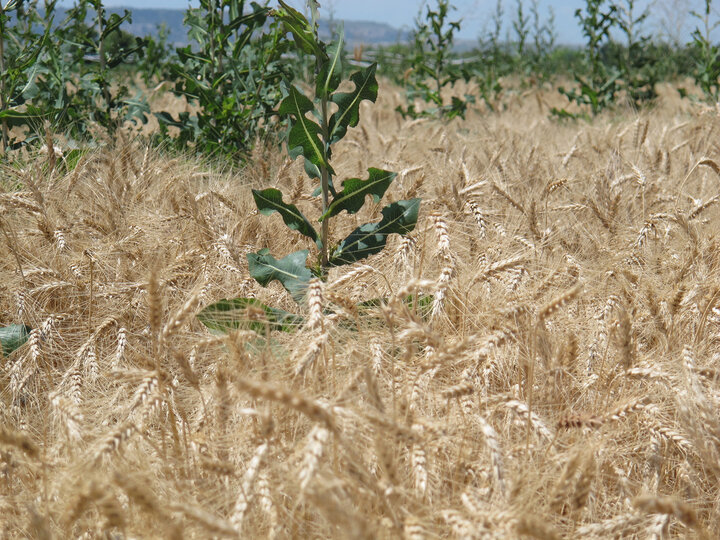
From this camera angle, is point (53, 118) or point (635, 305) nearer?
point (635, 305)

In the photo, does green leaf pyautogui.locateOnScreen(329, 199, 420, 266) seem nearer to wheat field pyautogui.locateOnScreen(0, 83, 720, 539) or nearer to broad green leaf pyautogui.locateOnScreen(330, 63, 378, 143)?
wheat field pyautogui.locateOnScreen(0, 83, 720, 539)

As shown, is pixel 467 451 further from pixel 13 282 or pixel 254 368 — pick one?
pixel 13 282

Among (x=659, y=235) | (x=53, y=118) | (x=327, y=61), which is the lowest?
(x=659, y=235)

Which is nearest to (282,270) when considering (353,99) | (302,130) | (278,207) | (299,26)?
(278,207)

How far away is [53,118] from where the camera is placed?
350cm

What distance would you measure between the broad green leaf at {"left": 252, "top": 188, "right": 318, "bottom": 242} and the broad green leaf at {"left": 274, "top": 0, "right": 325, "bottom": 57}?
0.43m

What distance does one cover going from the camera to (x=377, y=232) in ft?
6.57

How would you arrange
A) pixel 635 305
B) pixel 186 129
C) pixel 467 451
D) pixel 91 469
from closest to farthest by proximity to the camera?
pixel 91 469 → pixel 467 451 → pixel 635 305 → pixel 186 129

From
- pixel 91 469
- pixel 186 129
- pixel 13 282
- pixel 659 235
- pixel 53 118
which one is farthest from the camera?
pixel 186 129

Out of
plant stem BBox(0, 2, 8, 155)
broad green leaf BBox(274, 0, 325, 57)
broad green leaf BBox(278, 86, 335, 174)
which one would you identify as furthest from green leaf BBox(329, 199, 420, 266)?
plant stem BBox(0, 2, 8, 155)

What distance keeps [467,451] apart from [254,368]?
1.64 ft

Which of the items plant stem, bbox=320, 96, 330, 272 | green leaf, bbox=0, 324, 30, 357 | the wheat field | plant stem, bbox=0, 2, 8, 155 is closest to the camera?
the wheat field

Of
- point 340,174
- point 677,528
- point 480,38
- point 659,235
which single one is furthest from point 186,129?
point 480,38

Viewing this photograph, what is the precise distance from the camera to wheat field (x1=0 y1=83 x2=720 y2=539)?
115 centimetres
